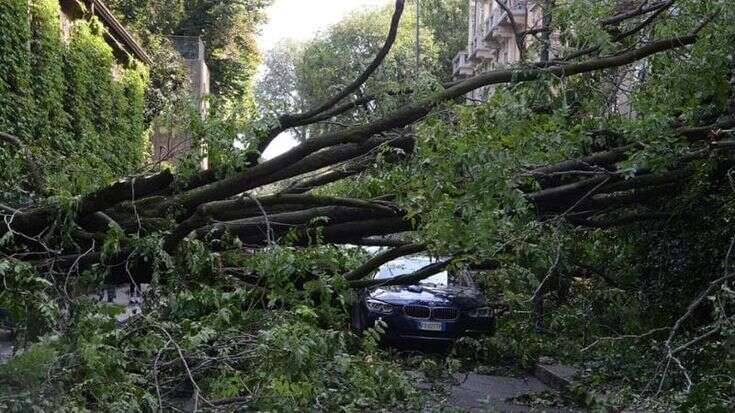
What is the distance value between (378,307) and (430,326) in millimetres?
803

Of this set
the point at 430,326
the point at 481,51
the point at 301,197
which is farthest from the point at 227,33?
the point at 301,197

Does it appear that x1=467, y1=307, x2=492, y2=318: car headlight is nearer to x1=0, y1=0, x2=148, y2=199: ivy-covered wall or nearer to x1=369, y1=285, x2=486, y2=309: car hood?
x1=369, y1=285, x2=486, y2=309: car hood

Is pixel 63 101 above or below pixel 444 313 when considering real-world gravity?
above

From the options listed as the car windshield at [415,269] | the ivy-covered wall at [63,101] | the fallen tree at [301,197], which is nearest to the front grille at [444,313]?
the car windshield at [415,269]

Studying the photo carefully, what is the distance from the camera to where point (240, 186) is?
8641mm

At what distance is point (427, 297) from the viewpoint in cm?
1444

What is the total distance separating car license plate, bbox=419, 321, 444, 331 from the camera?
14.1 meters

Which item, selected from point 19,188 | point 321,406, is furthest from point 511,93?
point 19,188

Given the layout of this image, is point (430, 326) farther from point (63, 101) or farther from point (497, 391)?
point (63, 101)

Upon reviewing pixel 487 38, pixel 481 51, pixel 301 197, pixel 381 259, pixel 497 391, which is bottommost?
pixel 497 391

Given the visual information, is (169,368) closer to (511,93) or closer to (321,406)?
(321,406)

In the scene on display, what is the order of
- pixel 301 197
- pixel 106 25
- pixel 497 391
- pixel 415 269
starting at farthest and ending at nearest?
pixel 106 25 < pixel 415 269 < pixel 497 391 < pixel 301 197

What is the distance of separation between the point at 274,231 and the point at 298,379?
2772mm

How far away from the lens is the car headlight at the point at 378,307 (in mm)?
14102
